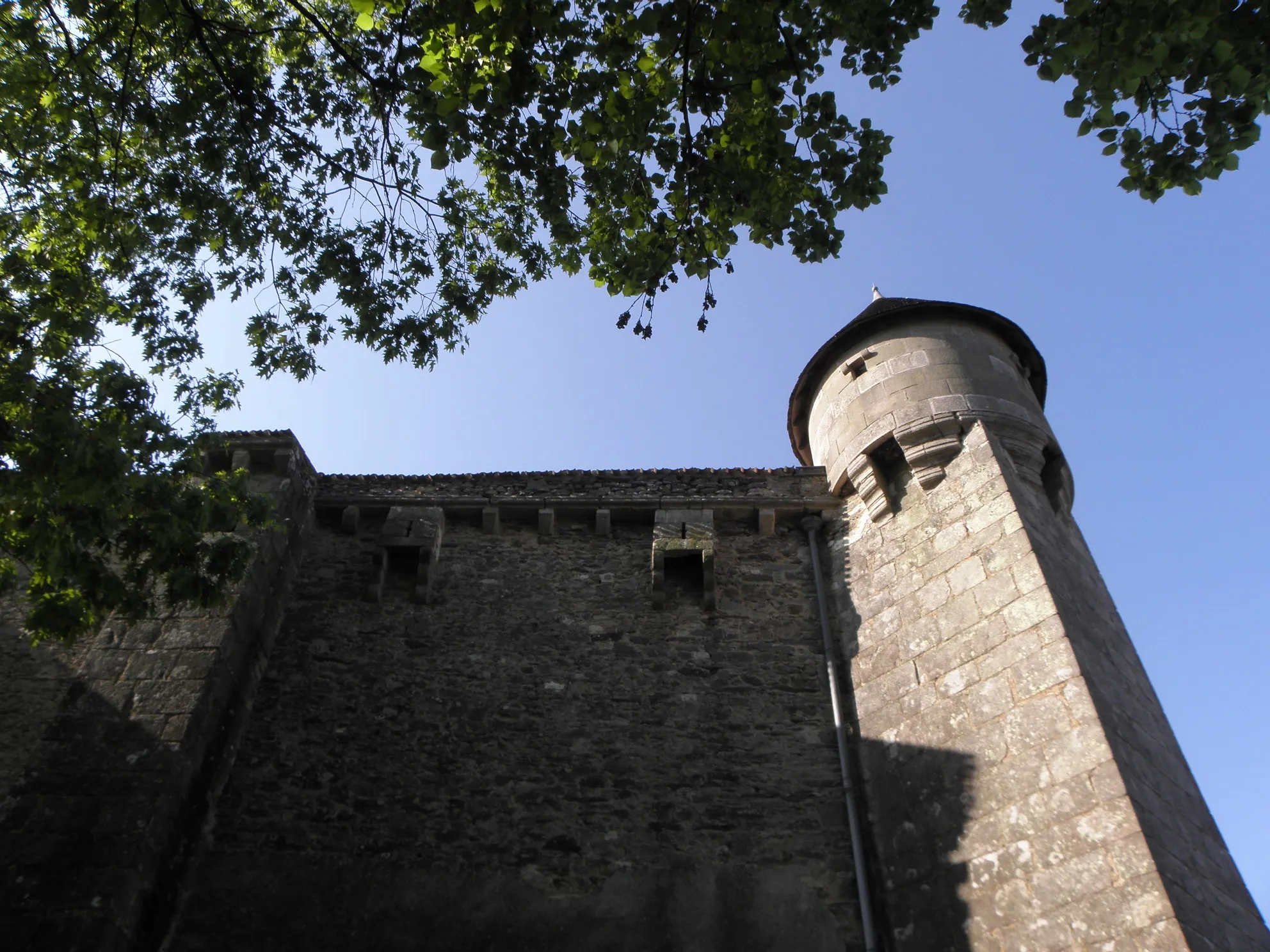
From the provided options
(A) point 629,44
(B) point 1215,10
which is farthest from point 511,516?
(B) point 1215,10

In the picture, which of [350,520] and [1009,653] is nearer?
[1009,653]

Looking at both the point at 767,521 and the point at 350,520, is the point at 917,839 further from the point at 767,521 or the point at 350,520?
the point at 350,520

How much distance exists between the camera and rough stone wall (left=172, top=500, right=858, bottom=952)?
675 cm

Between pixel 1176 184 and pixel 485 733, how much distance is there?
20.2 feet

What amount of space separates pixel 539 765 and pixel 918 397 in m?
4.76

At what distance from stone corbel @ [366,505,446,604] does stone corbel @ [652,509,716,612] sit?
2108 mm

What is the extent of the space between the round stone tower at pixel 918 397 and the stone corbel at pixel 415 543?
12.9 feet

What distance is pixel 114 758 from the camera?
6828 mm

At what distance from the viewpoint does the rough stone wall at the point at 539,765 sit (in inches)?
266

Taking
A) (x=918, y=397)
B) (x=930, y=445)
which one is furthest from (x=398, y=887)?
(x=918, y=397)

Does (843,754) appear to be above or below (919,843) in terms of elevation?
above

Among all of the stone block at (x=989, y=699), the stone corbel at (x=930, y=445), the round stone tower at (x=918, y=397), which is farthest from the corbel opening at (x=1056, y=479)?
the stone block at (x=989, y=699)

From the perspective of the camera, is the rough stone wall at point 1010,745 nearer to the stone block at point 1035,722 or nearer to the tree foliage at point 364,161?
the stone block at point 1035,722

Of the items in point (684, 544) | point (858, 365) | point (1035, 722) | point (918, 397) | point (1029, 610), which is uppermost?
point (858, 365)
